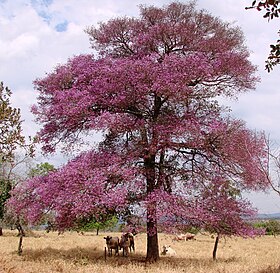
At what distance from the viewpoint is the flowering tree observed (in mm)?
15977

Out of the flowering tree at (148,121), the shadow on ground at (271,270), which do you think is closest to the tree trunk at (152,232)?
the flowering tree at (148,121)

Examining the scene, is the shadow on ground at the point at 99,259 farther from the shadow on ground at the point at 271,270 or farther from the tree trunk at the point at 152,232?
the shadow on ground at the point at 271,270

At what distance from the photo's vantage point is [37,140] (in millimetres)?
18703

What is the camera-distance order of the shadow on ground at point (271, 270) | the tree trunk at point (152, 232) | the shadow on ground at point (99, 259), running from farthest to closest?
the shadow on ground at point (99, 259) → the tree trunk at point (152, 232) → the shadow on ground at point (271, 270)

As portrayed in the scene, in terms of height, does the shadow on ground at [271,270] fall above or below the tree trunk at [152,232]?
below

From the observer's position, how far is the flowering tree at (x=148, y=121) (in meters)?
16.0

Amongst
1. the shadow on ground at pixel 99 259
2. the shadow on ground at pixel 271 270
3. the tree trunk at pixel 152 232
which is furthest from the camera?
the shadow on ground at pixel 99 259

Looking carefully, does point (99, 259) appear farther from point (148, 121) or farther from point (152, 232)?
point (148, 121)

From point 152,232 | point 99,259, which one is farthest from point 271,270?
point 99,259

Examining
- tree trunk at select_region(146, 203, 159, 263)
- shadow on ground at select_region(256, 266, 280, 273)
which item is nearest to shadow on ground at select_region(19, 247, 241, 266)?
tree trunk at select_region(146, 203, 159, 263)

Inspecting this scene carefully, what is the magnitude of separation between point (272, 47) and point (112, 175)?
12929mm

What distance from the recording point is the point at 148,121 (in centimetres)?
1767

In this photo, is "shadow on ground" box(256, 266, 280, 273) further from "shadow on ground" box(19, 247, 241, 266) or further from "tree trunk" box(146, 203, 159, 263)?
"tree trunk" box(146, 203, 159, 263)

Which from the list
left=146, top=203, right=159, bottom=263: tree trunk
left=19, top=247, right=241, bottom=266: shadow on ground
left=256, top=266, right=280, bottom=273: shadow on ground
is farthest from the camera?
left=19, top=247, right=241, bottom=266: shadow on ground
